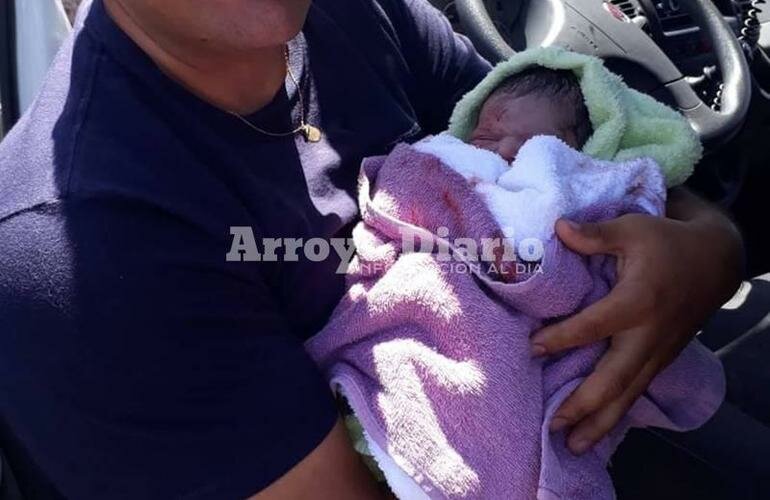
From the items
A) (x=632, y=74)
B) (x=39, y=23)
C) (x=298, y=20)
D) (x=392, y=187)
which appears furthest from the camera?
(x=632, y=74)

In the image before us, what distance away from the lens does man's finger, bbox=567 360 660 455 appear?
3.61 ft

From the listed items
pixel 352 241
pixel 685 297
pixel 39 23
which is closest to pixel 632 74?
pixel 685 297

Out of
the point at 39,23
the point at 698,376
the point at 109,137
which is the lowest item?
the point at 698,376

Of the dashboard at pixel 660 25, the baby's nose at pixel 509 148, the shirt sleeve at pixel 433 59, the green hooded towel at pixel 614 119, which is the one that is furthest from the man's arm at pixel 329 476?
the dashboard at pixel 660 25

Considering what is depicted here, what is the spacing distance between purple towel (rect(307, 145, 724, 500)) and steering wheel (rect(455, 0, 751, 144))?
0.60 meters

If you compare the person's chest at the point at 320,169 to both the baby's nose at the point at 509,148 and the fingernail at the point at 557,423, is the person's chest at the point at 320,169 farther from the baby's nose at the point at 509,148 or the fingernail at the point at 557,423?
the fingernail at the point at 557,423

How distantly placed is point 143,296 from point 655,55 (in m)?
1.26

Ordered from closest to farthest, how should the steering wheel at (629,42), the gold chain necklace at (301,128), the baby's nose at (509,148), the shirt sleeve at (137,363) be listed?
the shirt sleeve at (137,363)
the gold chain necklace at (301,128)
the baby's nose at (509,148)
the steering wheel at (629,42)

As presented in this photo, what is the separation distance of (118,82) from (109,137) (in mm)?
81

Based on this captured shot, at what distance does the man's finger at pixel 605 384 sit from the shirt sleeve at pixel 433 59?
61 centimetres

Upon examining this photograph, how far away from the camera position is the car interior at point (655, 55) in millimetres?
1388

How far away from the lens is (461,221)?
118 cm

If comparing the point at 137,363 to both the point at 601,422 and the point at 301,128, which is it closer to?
the point at 301,128

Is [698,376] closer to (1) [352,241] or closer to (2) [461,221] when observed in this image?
(2) [461,221]
